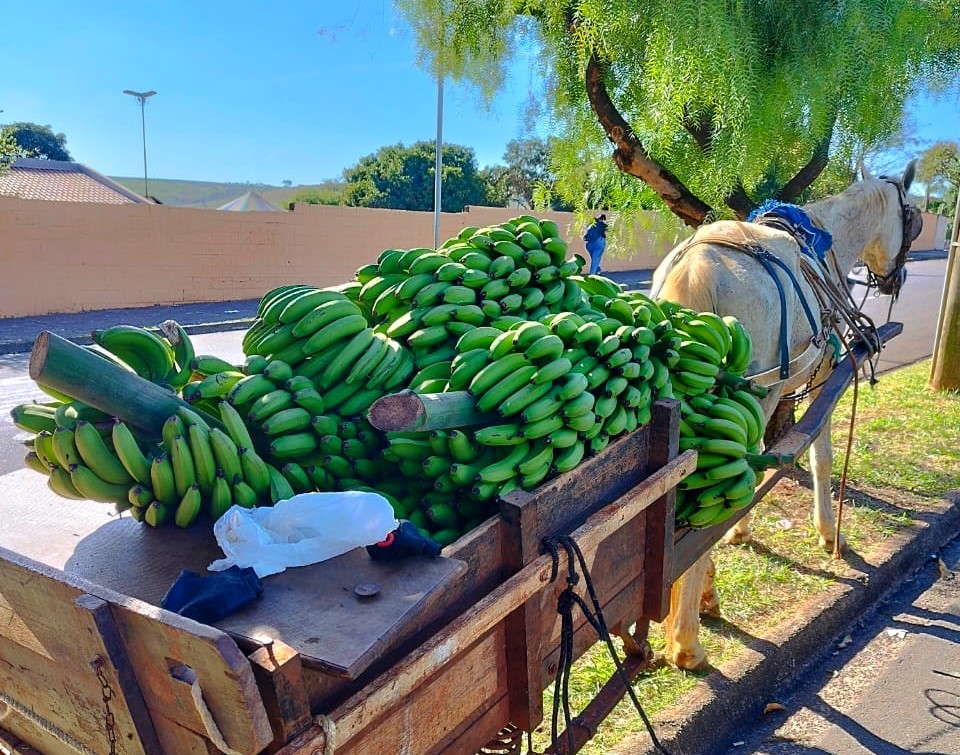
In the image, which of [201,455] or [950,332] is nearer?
[201,455]

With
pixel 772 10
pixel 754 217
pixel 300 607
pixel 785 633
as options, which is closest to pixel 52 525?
pixel 300 607

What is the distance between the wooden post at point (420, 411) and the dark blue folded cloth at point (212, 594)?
1.56 ft

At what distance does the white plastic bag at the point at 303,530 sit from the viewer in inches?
63.7

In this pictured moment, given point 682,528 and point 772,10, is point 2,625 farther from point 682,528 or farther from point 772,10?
point 772,10

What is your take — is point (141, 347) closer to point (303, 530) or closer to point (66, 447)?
point (66, 447)

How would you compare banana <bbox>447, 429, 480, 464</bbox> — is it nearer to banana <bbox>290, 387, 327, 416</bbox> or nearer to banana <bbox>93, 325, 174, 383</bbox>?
banana <bbox>290, 387, 327, 416</bbox>

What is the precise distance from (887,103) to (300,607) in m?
5.66

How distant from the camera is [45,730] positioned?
1691 millimetres

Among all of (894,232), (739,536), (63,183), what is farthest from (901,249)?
(63,183)

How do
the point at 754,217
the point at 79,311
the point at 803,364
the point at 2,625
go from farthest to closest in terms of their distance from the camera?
the point at 79,311
the point at 754,217
the point at 803,364
the point at 2,625

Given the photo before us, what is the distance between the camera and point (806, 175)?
6250 millimetres

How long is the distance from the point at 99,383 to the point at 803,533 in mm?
4760

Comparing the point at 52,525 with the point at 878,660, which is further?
the point at 878,660

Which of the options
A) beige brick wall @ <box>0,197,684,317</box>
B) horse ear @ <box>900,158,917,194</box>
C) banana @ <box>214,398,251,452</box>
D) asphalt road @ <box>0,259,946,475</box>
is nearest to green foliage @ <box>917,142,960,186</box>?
asphalt road @ <box>0,259,946,475</box>
